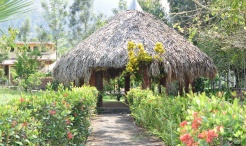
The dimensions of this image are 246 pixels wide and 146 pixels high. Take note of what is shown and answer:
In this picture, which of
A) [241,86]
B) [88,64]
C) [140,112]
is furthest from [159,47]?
[241,86]

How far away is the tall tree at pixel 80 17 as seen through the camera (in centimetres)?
3725

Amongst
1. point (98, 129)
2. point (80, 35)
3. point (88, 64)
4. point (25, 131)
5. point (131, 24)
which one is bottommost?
point (98, 129)

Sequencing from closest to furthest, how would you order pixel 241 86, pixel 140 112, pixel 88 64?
1. pixel 140 112
2. pixel 88 64
3. pixel 241 86

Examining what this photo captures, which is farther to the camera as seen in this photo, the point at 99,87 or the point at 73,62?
the point at 99,87

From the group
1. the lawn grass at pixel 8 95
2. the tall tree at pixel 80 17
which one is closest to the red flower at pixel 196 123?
the lawn grass at pixel 8 95

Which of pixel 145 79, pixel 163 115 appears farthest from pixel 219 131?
pixel 145 79

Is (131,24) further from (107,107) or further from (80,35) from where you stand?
(80,35)

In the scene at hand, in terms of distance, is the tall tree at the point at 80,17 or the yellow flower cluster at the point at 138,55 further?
the tall tree at the point at 80,17

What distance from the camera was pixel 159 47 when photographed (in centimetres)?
1122

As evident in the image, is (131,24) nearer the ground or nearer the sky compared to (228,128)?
nearer the sky

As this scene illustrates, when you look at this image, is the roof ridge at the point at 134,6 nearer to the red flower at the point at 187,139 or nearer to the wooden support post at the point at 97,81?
the wooden support post at the point at 97,81

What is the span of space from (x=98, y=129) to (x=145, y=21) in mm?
6494

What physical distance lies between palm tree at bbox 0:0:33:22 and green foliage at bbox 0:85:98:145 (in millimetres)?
968

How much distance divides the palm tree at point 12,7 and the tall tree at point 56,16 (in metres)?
36.1
